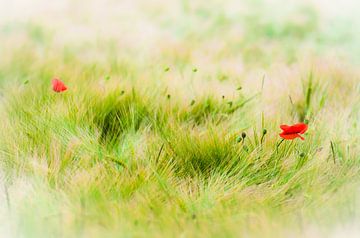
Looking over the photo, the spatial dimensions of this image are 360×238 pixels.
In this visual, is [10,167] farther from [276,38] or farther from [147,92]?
[276,38]

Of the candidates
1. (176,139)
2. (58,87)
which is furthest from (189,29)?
(176,139)

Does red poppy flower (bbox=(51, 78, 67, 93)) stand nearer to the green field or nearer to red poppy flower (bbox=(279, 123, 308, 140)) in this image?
the green field

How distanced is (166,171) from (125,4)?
210cm

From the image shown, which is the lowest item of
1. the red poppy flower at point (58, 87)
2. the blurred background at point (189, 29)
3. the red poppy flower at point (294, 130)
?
the blurred background at point (189, 29)

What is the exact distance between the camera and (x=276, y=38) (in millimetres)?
3010

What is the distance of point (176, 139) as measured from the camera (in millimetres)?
1540

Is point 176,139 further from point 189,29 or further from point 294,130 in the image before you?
point 189,29

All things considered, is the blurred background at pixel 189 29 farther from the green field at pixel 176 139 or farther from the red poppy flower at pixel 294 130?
the red poppy flower at pixel 294 130

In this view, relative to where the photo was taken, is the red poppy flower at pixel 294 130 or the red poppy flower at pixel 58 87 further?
the red poppy flower at pixel 58 87

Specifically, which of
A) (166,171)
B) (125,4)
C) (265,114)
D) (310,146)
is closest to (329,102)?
(265,114)

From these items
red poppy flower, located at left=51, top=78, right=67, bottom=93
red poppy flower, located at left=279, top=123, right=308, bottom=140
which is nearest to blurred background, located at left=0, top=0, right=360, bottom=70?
red poppy flower, located at left=51, top=78, right=67, bottom=93

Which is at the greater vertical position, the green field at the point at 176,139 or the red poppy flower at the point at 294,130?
the red poppy flower at the point at 294,130

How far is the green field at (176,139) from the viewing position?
127cm

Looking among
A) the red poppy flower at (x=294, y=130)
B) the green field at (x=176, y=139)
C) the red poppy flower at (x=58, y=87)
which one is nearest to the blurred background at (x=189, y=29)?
the green field at (x=176, y=139)
